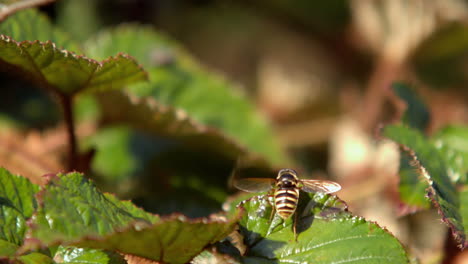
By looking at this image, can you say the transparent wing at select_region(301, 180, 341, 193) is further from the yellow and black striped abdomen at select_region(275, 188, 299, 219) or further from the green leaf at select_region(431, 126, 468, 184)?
the green leaf at select_region(431, 126, 468, 184)

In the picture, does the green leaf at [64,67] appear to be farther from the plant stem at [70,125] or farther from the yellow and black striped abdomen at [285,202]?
the yellow and black striped abdomen at [285,202]

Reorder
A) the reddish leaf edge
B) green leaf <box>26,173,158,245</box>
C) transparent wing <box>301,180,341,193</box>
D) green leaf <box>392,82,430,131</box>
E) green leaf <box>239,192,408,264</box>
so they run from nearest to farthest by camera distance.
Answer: green leaf <box>26,173,158,245</box> → green leaf <box>239,192,408,264</box> → transparent wing <box>301,180,341,193</box> → the reddish leaf edge → green leaf <box>392,82,430,131</box>

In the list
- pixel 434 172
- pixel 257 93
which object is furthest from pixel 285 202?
pixel 257 93

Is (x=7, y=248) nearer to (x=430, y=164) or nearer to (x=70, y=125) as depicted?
(x=70, y=125)

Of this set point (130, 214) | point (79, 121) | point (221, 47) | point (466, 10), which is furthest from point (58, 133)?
point (466, 10)

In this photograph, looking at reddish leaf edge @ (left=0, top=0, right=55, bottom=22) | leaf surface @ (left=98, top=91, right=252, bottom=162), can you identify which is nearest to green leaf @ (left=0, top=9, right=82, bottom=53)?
reddish leaf edge @ (left=0, top=0, right=55, bottom=22)

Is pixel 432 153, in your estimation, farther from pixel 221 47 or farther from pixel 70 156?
pixel 221 47
